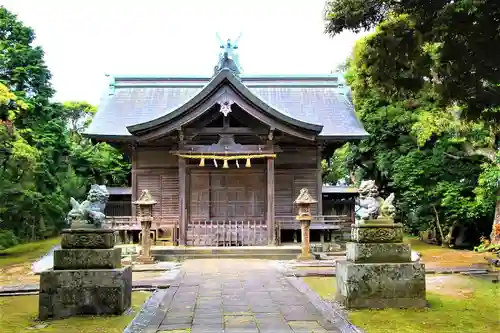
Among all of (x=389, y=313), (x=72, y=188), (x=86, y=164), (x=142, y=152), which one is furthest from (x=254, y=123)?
(x=86, y=164)

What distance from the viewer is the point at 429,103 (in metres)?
21.2

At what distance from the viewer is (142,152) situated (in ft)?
68.9

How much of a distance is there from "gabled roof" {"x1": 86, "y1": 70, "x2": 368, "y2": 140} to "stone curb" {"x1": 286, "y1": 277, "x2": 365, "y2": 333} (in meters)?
11.2

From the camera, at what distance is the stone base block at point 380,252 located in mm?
8578

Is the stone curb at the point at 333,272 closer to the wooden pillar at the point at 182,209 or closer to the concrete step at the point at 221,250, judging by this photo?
the concrete step at the point at 221,250

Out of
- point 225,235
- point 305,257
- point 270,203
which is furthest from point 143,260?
point 270,203

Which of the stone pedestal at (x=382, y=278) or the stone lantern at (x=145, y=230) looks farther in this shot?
the stone lantern at (x=145, y=230)

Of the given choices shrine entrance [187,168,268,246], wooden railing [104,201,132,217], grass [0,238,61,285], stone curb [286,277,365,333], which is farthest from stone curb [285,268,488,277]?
wooden railing [104,201,132,217]

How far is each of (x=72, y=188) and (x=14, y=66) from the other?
868 centimetres

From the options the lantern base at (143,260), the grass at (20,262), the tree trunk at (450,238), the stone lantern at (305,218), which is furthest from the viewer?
the tree trunk at (450,238)

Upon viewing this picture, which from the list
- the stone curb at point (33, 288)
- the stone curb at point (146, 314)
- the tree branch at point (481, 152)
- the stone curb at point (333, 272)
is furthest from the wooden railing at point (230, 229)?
the stone curb at point (146, 314)

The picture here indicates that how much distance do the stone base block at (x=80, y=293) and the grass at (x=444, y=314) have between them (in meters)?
3.79

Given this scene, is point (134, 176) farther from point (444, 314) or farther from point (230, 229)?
point (444, 314)

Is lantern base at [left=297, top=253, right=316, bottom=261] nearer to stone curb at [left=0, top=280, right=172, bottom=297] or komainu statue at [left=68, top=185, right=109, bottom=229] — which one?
stone curb at [left=0, top=280, right=172, bottom=297]
